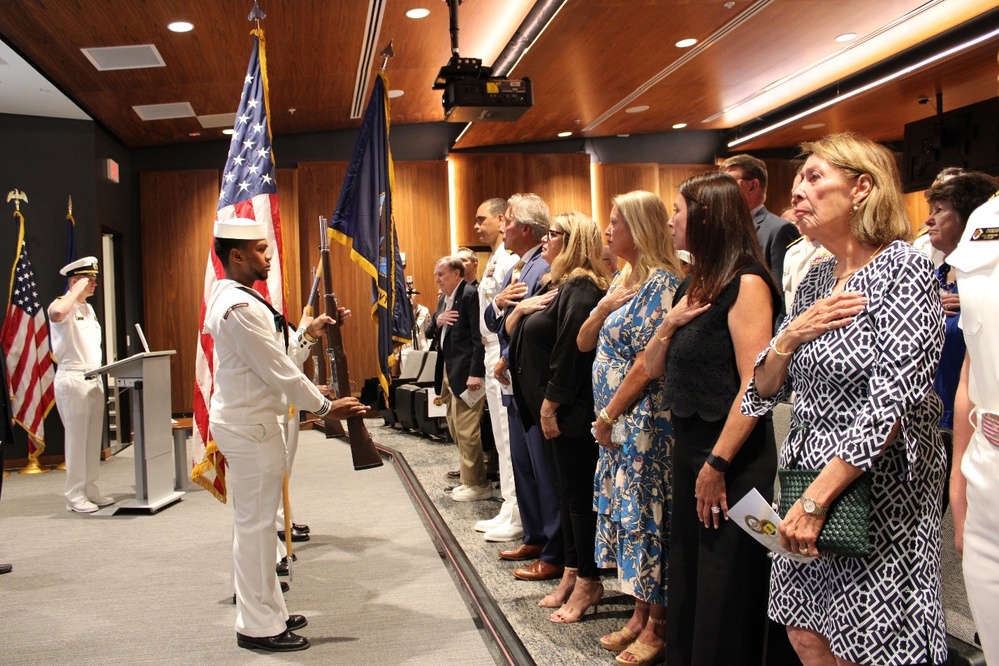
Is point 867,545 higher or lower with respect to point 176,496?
higher

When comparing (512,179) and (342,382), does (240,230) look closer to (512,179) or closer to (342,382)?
(342,382)

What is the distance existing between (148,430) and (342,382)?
280 cm

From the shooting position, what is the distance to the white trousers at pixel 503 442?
4621 millimetres

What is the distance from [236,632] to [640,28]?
18.9 ft

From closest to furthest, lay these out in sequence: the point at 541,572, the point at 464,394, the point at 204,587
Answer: the point at 541,572 → the point at 204,587 → the point at 464,394

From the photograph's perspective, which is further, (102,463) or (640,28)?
(102,463)

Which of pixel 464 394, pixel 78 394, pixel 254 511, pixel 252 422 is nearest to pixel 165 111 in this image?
pixel 78 394

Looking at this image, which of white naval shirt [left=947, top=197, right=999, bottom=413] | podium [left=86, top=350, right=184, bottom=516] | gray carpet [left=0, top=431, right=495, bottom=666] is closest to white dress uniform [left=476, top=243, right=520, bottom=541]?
gray carpet [left=0, top=431, right=495, bottom=666]

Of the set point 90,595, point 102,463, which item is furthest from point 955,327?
point 102,463

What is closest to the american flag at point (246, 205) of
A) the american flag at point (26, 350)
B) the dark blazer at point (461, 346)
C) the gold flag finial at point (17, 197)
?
the dark blazer at point (461, 346)

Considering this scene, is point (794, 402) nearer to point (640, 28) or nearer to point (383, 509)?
point (383, 509)

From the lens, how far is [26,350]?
26.5ft

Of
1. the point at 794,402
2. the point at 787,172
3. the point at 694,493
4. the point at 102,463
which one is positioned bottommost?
the point at 102,463

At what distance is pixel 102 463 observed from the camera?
28.4 feet
